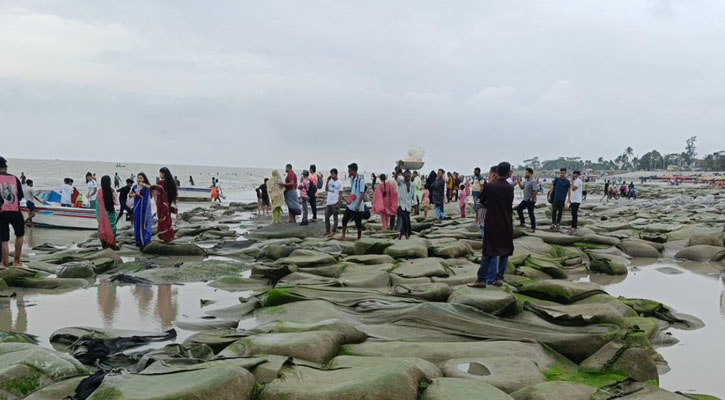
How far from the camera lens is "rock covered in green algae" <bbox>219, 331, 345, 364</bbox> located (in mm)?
3691

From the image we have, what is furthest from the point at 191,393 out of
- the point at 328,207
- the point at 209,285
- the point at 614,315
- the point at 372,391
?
the point at 328,207

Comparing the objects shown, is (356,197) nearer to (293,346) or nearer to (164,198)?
(164,198)

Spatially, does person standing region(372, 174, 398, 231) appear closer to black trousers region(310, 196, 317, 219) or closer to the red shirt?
the red shirt

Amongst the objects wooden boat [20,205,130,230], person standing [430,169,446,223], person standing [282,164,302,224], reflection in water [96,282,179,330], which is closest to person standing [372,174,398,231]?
person standing [282,164,302,224]

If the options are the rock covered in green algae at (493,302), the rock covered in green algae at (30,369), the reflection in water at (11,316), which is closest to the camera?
the rock covered in green algae at (30,369)

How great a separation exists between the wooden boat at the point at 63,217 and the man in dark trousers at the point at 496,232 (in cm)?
1260

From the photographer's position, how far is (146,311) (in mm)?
5793

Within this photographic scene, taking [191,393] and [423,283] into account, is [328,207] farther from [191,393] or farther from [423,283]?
[191,393]

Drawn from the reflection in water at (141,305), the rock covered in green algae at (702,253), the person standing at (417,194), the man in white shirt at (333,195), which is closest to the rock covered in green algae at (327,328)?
the reflection in water at (141,305)

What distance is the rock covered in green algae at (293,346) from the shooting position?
3.69 m

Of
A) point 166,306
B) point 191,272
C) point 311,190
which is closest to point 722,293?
point 166,306

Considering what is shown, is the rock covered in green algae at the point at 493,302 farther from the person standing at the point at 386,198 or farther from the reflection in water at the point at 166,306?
the person standing at the point at 386,198

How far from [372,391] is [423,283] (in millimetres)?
3380

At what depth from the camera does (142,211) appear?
32.4ft
